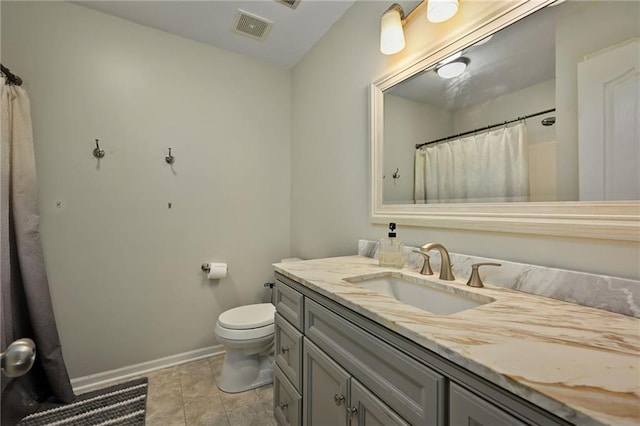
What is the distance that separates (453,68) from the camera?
3.74ft

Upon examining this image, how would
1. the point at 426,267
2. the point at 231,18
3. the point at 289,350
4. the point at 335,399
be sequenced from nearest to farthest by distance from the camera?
the point at 335,399, the point at 426,267, the point at 289,350, the point at 231,18

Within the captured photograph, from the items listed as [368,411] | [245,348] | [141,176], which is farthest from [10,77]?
[368,411]

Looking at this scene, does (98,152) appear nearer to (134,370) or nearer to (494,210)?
(134,370)

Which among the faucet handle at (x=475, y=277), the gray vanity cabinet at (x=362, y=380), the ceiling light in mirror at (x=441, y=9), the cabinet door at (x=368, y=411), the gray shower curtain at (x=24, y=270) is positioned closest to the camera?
the gray vanity cabinet at (x=362, y=380)

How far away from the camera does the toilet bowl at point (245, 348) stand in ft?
5.25

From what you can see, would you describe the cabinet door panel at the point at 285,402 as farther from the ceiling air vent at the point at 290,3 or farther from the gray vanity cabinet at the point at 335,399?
the ceiling air vent at the point at 290,3

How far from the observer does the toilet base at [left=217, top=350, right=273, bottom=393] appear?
65.4 inches

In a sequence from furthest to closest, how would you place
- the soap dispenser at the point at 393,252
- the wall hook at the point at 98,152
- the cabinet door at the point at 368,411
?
the wall hook at the point at 98,152 < the soap dispenser at the point at 393,252 < the cabinet door at the point at 368,411

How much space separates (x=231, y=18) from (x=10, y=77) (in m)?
1.29

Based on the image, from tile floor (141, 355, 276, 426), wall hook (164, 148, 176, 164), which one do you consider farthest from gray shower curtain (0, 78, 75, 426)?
wall hook (164, 148, 176, 164)

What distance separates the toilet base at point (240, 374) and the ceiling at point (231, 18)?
7.38 feet

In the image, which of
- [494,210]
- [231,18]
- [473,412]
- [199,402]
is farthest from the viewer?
[231,18]

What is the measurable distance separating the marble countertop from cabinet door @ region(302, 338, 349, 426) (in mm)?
259

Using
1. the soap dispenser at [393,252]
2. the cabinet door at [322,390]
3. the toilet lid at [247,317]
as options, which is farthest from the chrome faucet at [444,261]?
the toilet lid at [247,317]
